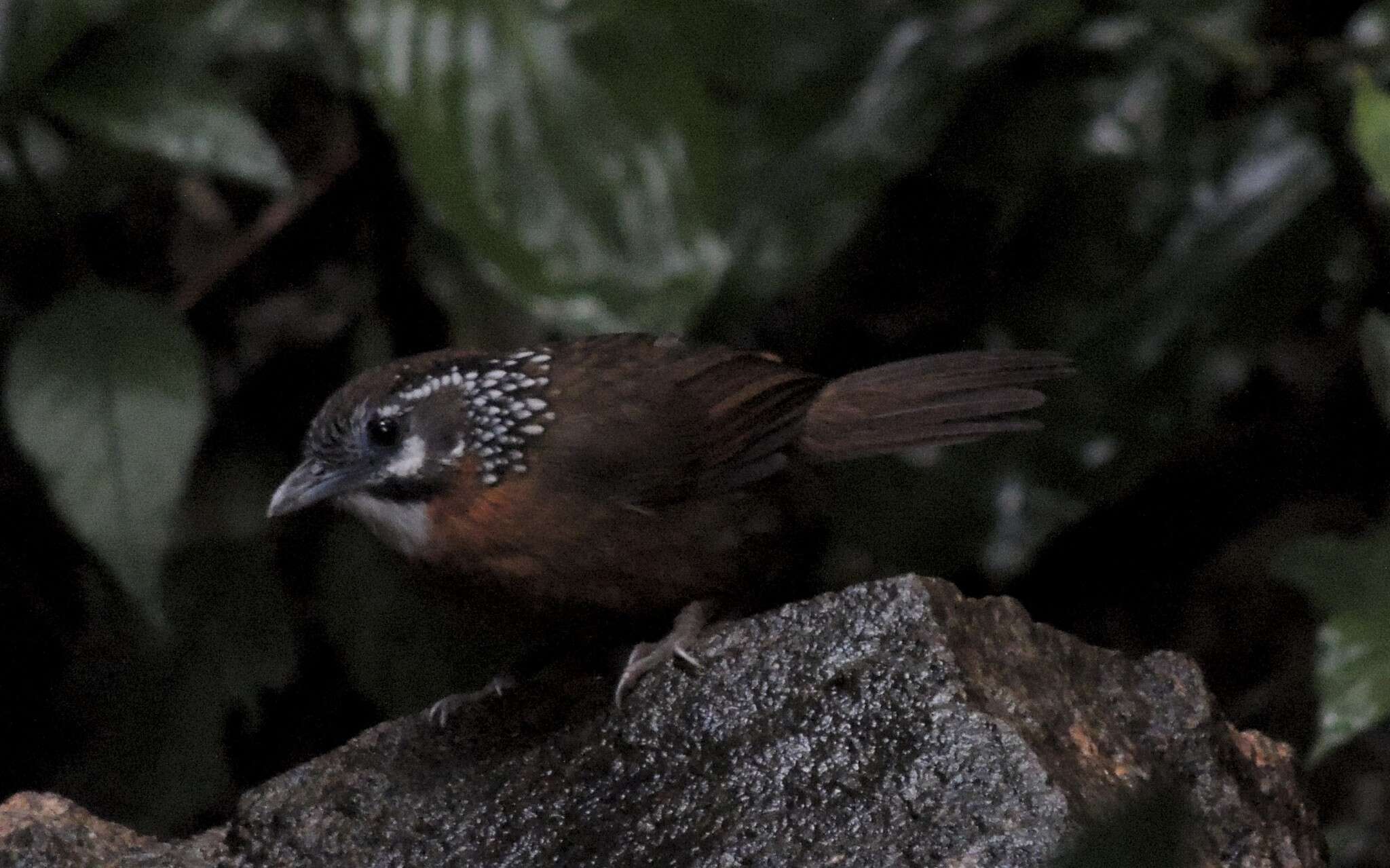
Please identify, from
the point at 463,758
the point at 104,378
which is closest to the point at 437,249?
the point at 104,378

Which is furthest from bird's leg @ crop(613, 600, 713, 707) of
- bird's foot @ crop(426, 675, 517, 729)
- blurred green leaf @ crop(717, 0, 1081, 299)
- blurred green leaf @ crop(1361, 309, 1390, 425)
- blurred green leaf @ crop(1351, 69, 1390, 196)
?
blurred green leaf @ crop(717, 0, 1081, 299)

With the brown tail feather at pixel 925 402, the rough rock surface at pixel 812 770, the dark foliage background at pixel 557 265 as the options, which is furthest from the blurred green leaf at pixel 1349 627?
the brown tail feather at pixel 925 402

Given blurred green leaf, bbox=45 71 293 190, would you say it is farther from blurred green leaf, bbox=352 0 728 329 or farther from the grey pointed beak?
the grey pointed beak

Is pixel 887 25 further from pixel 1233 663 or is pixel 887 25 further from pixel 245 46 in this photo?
pixel 1233 663

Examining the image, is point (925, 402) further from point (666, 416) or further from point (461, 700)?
point (461, 700)

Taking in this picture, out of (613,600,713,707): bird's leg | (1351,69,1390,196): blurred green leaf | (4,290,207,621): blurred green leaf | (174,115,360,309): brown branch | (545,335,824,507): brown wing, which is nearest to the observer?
(613,600,713,707): bird's leg
